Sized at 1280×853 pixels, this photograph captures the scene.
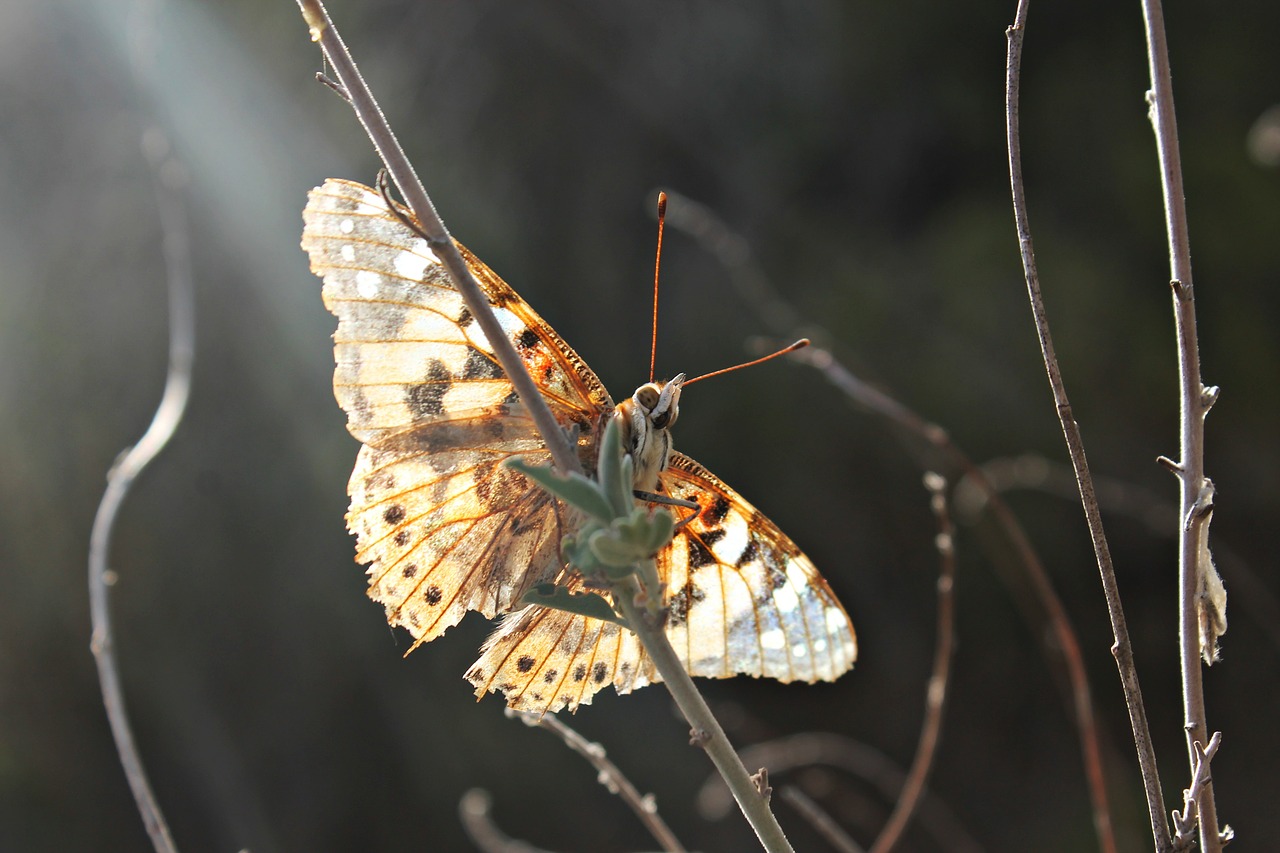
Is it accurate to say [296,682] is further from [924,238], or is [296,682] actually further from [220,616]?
[924,238]

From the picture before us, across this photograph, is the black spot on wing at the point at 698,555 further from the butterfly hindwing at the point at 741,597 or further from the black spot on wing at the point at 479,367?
the black spot on wing at the point at 479,367

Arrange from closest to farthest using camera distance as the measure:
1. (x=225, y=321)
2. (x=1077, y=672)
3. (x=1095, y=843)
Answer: (x=1077, y=672) → (x=1095, y=843) → (x=225, y=321)

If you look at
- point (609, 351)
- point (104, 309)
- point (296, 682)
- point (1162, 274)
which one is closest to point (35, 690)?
point (296, 682)

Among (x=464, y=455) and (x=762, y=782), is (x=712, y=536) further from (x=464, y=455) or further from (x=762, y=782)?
(x=762, y=782)

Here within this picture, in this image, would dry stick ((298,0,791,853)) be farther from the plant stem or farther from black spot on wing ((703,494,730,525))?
black spot on wing ((703,494,730,525))

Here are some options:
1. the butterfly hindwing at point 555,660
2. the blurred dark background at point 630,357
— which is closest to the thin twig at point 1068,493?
the blurred dark background at point 630,357

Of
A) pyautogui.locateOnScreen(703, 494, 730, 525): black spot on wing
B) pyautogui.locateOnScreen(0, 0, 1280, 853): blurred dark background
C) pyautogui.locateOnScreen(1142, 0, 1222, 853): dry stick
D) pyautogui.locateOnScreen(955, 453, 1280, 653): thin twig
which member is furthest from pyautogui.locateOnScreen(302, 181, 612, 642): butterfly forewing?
pyautogui.locateOnScreen(0, 0, 1280, 853): blurred dark background
